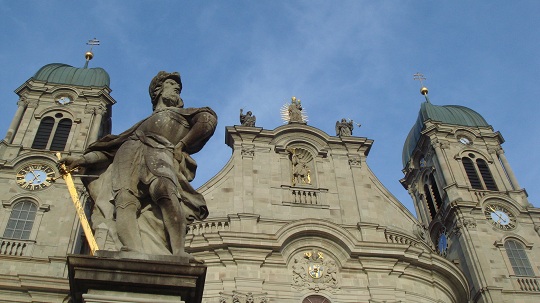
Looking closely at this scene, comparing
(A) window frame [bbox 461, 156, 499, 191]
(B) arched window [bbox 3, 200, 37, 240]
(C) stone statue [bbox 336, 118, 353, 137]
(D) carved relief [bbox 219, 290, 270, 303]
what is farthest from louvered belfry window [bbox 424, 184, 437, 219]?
(B) arched window [bbox 3, 200, 37, 240]

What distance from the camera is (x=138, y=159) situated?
5301 millimetres

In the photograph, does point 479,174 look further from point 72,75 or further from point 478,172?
point 72,75

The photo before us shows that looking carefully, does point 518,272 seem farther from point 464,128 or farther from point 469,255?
point 464,128

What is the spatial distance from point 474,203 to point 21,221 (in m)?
19.7

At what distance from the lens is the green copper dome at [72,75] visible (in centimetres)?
2994

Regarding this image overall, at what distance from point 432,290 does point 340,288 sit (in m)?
3.60

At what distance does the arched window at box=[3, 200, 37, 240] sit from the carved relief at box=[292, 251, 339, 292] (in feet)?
35.1

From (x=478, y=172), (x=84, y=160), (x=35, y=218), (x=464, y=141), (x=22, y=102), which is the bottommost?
(x=84, y=160)

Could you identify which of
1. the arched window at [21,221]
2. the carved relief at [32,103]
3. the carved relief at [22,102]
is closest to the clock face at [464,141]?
the arched window at [21,221]

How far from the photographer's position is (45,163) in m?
25.3

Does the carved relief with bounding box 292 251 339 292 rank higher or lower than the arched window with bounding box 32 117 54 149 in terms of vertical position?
lower

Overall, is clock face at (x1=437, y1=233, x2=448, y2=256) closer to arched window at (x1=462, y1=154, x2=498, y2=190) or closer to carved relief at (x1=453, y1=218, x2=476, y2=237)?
carved relief at (x1=453, y1=218, x2=476, y2=237)

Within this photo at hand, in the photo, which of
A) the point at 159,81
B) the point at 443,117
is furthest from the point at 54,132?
the point at 159,81

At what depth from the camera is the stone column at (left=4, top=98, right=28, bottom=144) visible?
1036 inches
